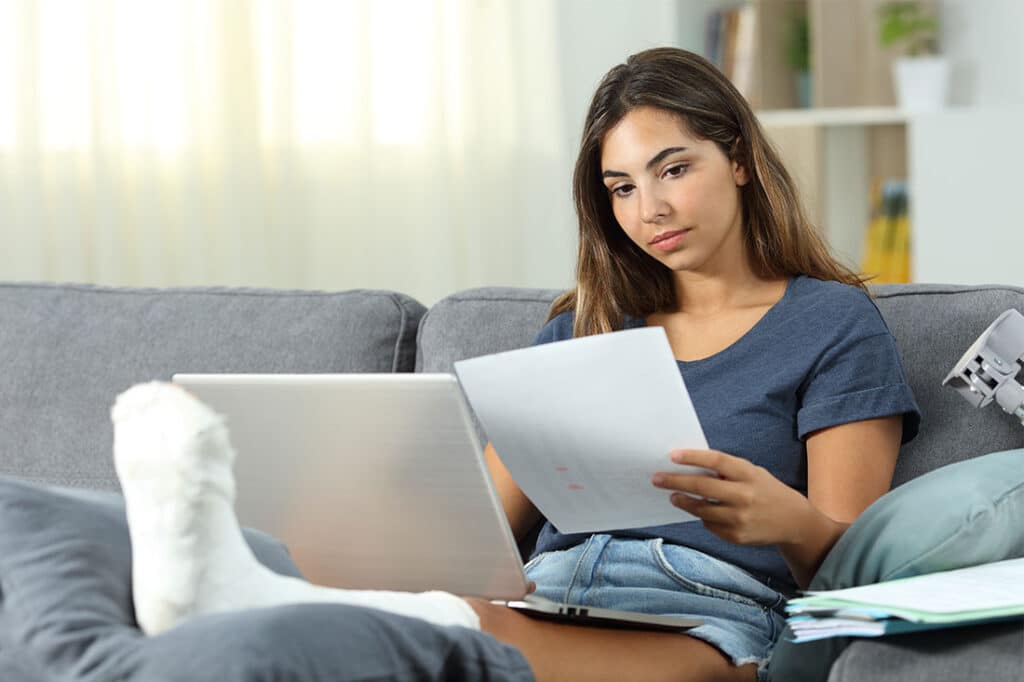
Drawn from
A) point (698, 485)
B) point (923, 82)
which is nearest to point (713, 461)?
point (698, 485)

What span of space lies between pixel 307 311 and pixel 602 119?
48 cm

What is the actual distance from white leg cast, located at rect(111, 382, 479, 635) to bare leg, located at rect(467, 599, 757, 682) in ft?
0.89

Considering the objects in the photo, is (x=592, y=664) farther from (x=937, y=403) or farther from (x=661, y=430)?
(x=937, y=403)

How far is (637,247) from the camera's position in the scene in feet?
5.06

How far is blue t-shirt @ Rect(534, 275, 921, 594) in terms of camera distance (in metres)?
1.28

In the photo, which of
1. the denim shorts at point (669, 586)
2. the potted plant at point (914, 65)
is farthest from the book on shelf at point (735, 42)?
the denim shorts at point (669, 586)

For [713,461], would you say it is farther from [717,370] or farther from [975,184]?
[975,184]

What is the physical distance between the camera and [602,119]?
4.73 feet

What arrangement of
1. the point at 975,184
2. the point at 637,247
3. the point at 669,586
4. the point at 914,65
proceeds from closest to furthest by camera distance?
the point at 669,586 → the point at 637,247 → the point at 975,184 → the point at 914,65

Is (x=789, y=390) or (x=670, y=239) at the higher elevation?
(x=670, y=239)

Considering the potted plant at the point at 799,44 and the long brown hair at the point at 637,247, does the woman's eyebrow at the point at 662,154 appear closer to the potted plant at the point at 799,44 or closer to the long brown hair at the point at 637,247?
the long brown hair at the point at 637,247

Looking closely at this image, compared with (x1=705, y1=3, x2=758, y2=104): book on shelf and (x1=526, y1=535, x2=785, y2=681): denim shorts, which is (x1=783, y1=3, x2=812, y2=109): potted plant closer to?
(x1=705, y1=3, x2=758, y2=104): book on shelf

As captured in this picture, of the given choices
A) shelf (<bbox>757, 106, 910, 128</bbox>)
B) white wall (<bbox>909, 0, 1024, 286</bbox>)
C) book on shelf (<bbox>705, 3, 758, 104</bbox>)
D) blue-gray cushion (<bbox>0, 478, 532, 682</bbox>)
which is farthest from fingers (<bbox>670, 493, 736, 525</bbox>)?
book on shelf (<bbox>705, 3, 758, 104</bbox>)

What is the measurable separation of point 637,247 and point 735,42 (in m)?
2.24
